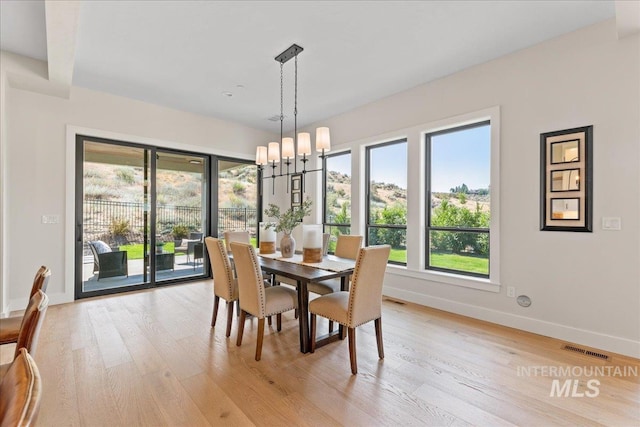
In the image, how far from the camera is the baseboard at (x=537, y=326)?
258 centimetres

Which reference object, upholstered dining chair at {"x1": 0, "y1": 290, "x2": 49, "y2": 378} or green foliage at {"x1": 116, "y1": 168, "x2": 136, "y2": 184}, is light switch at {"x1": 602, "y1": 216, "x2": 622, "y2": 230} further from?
green foliage at {"x1": 116, "y1": 168, "x2": 136, "y2": 184}

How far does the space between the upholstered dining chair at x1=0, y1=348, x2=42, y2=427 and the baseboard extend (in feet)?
12.4

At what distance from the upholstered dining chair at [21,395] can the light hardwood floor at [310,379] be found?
124cm

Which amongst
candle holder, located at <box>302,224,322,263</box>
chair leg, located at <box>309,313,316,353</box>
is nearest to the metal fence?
candle holder, located at <box>302,224,322,263</box>

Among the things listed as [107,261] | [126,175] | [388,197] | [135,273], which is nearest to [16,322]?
[107,261]

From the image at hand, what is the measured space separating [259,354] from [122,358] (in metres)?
1.15

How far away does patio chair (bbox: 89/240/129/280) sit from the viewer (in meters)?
4.33

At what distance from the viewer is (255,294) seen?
253cm

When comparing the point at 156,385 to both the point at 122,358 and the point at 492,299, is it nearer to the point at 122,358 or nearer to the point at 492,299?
the point at 122,358

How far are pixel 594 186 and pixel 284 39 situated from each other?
3.21 m

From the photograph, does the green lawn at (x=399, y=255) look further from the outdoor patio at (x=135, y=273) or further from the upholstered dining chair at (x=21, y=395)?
the upholstered dining chair at (x=21, y=395)

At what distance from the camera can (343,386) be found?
2.13 metres

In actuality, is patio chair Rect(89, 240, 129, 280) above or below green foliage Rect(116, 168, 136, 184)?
below

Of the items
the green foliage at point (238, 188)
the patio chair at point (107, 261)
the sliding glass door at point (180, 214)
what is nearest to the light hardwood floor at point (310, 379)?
the patio chair at point (107, 261)
